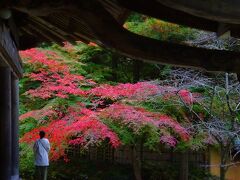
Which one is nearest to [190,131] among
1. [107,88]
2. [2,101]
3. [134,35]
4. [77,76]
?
[107,88]

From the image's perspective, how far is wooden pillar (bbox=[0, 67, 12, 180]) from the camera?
3311 mm

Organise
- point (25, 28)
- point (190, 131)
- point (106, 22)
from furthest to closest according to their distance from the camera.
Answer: point (190, 131) → point (25, 28) → point (106, 22)

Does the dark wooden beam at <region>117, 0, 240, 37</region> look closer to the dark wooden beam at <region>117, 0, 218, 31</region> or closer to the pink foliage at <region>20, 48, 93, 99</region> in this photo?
the dark wooden beam at <region>117, 0, 218, 31</region>

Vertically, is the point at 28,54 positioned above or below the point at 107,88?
above

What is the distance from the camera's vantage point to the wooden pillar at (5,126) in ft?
10.9

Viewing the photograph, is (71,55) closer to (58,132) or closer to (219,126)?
(58,132)

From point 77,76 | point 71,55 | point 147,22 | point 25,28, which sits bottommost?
point 25,28

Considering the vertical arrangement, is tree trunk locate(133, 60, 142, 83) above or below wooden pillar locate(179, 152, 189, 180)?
above

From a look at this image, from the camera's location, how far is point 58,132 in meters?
8.49

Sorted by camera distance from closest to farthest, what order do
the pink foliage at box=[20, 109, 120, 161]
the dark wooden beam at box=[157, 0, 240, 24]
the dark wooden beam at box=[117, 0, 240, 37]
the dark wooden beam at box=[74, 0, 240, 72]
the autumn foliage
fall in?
the dark wooden beam at box=[157, 0, 240, 24], the dark wooden beam at box=[74, 0, 240, 72], the dark wooden beam at box=[117, 0, 240, 37], the pink foliage at box=[20, 109, 120, 161], the autumn foliage

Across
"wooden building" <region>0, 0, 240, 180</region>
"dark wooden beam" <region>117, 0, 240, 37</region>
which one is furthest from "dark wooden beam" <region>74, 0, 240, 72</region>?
"dark wooden beam" <region>117, 0, 240, 37</region>

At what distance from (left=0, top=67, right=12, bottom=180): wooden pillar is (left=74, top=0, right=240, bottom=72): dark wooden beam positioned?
166 cm

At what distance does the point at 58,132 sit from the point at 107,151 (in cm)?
341

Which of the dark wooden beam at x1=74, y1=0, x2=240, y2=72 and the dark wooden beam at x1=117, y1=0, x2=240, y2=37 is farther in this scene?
the dark wooden beam at x1=117, y1=0, x2=240, y2=37
